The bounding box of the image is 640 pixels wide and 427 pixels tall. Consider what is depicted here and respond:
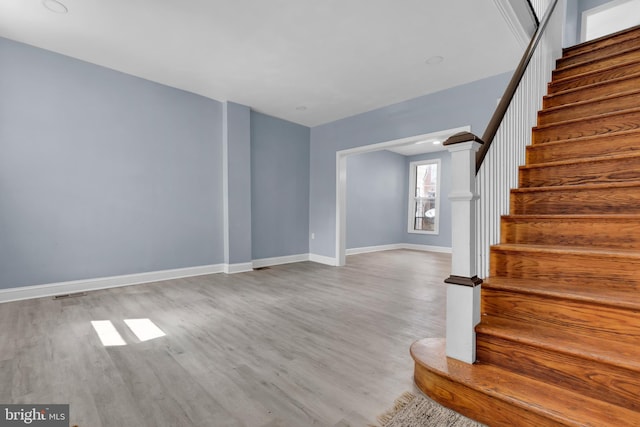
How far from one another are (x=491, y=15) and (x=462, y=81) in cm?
120

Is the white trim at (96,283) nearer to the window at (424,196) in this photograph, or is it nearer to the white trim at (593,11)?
the window at (424,196)

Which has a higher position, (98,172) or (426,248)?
(98,172)

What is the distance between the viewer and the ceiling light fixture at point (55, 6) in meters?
2.38

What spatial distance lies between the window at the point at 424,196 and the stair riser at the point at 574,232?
220 inches

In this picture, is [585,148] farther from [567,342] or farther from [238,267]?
[238,267]

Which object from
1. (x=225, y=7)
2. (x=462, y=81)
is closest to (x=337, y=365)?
(x=225, y=7)

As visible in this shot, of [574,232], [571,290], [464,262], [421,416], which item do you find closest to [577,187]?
[574,232]

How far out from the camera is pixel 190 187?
4.24m

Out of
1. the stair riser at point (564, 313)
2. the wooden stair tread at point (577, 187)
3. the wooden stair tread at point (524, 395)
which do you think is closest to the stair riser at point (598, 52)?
the wooden stair tread at point (577, 187)

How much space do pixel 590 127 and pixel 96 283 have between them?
5.22 meters

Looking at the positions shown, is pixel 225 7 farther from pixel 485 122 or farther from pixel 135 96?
pixel 485 122

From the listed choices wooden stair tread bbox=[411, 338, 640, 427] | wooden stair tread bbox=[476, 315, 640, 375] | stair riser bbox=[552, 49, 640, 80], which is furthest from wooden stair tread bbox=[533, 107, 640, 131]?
wooden stair tread bbox=[411, 338, 640, 427]

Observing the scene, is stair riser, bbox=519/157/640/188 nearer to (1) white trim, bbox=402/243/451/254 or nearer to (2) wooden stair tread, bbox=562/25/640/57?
(2) wooden stair tread, bbox=562/25/640/57

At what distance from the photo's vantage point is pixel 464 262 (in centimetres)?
150
